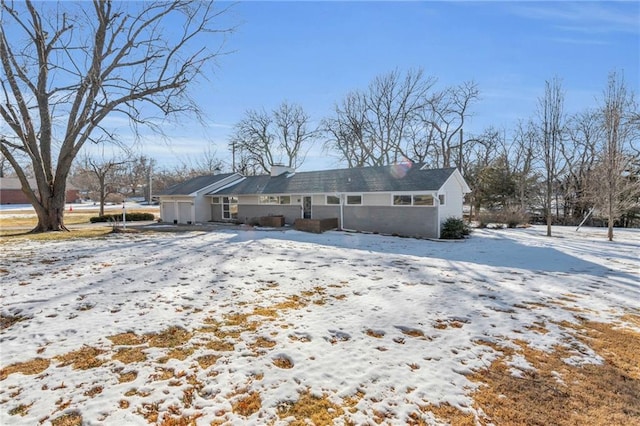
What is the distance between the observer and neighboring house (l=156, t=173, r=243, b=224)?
77.3 ft

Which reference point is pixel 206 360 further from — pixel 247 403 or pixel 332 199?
pixel 332 199

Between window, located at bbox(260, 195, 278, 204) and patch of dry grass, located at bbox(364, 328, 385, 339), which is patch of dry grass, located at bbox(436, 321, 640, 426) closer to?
patch of dry grass, located at bbox(364, 328, 385, 339)

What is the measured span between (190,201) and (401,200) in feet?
50.5

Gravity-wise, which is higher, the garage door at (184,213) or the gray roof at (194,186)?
the gray roof at (194,186)

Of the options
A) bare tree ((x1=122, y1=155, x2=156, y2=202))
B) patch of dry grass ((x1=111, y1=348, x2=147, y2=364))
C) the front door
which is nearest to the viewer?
patch of dry grass ((x1=111, y1=348, x2=147, y2=364))

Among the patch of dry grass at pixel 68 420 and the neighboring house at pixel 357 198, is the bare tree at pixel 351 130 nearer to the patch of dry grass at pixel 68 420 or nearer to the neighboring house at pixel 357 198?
the neighboring house at pixel 357 198

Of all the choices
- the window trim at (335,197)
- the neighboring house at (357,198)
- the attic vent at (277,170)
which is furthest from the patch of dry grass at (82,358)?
the attic vent at (277,170)

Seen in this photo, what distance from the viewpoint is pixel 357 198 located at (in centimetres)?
1838

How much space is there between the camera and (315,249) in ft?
38.7

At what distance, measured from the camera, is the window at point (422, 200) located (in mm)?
15859

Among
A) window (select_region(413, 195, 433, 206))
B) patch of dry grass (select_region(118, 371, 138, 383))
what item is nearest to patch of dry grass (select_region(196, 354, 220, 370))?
patch of dry grass (select_region(118, 371, 138, 383))

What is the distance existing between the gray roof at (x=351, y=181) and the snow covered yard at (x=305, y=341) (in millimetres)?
8302

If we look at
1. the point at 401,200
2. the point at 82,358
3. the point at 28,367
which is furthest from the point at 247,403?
the point at 401,200

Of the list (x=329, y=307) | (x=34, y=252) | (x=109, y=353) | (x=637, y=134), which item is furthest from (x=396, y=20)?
(x=637, y=134)
